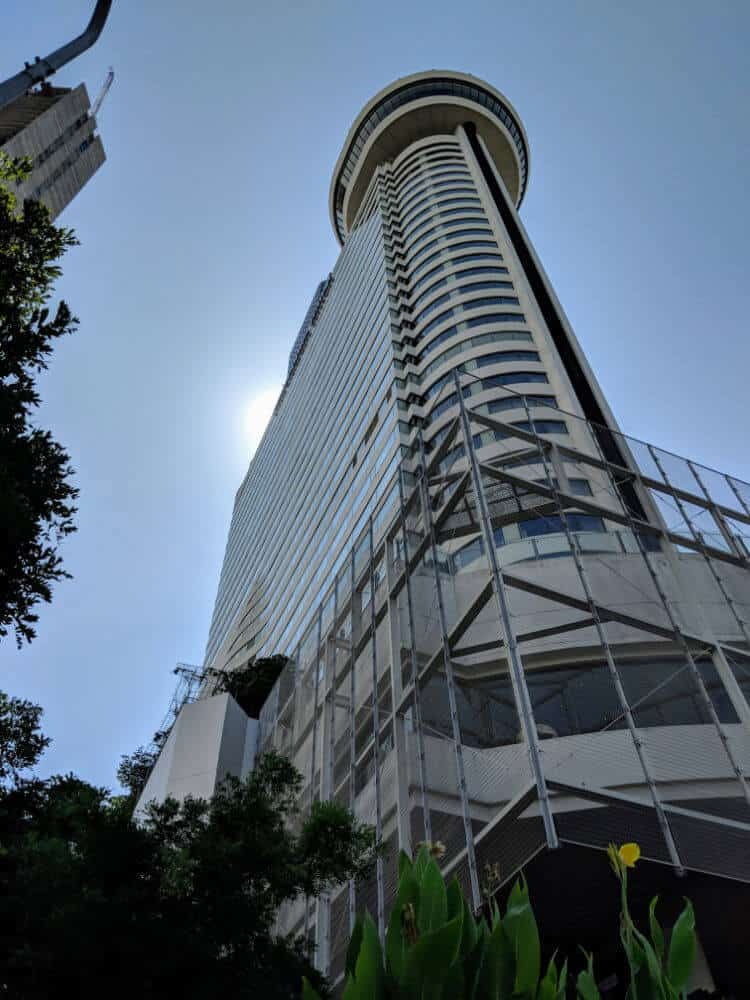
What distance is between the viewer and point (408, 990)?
2.31 metres

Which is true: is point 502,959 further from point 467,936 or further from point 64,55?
point 64,55

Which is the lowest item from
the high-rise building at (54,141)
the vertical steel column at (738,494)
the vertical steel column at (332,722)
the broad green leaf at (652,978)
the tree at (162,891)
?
the broad green leaf at (652,978)

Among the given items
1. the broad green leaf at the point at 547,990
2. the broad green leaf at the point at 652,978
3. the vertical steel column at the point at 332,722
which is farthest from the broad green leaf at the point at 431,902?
the vertical steel column at the point at 332,722

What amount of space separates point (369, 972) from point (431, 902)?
0.32m

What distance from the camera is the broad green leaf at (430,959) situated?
91.2 inches

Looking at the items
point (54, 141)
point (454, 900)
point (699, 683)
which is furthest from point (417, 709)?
point (54, 141)

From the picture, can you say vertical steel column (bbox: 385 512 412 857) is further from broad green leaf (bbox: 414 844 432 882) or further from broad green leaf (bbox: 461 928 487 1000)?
broad green leaf (bbox: 461 928 487 1000)

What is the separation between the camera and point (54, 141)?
4969cm

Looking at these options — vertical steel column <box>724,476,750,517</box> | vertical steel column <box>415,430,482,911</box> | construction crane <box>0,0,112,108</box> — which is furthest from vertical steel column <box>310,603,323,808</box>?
construction crane <box>0,0,112,108</box>

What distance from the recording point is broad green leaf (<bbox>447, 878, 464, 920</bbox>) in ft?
8.47

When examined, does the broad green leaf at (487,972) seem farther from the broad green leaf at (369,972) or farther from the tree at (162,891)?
the tree at (162,891)

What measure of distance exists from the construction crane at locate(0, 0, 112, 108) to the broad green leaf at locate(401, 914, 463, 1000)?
11773mm

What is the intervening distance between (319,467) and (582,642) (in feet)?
90.4

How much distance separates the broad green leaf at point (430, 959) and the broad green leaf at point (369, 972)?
0.08m
